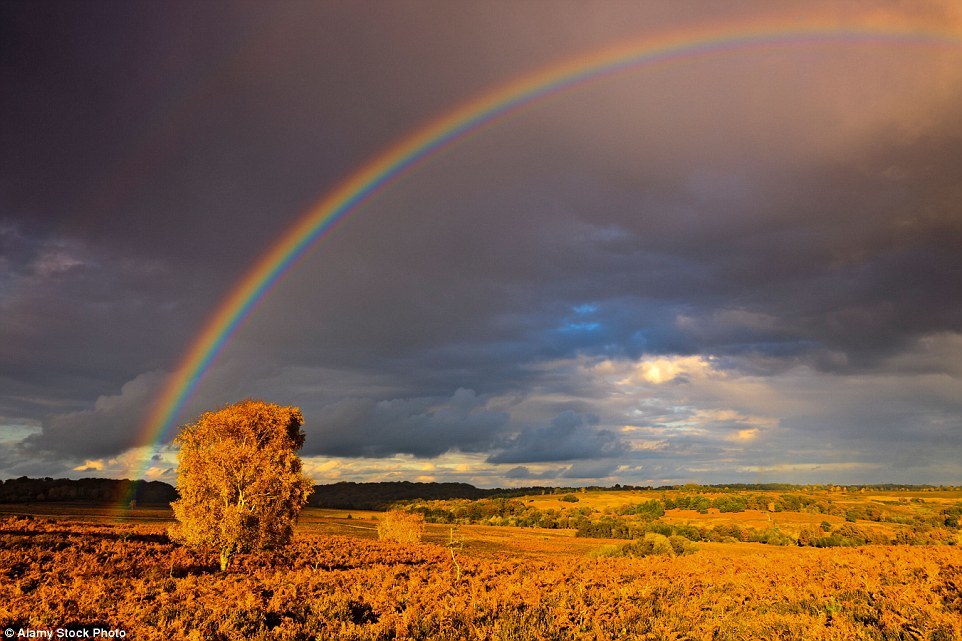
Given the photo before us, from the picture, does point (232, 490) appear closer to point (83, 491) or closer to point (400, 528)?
point (400, 528)

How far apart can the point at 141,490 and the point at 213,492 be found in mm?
143007

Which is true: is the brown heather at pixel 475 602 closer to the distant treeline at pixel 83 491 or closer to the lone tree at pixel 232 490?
the lone tree at pixel 232 490

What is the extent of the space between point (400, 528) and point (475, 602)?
172 feet

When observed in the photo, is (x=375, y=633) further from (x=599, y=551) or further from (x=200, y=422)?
(x=599, y=551)

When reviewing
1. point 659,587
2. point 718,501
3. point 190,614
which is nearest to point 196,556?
point 190,614

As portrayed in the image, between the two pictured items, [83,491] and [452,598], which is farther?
A: [83,491]

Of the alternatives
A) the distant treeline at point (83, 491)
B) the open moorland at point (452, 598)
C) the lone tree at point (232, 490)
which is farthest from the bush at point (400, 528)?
the distant treeline at point (83, 491)

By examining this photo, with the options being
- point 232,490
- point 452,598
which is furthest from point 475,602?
point 232,490

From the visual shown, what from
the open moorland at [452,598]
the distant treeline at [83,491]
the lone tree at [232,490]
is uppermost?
the lone tree at [232,490]

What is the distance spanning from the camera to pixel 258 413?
31438 millimetres

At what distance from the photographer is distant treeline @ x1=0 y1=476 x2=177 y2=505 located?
114m

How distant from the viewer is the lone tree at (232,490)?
26.9 m

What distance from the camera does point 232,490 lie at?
90.6ft

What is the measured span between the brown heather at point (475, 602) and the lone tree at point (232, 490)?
154 cm
